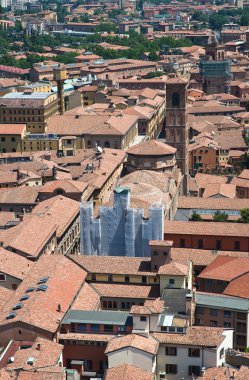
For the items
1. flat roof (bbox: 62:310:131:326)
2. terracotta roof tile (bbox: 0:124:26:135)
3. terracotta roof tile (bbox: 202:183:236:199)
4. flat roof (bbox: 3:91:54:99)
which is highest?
flat roof (bbox: 3:91:54:99)

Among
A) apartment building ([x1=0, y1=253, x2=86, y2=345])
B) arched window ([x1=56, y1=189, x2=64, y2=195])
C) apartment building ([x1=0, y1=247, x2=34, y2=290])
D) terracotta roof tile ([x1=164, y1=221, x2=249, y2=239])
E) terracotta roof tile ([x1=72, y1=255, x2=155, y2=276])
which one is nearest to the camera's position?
apartment building ([x1=0, y1=253, x2=86, y2=345])

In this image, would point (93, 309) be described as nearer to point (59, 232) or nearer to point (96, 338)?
point (96, 338)

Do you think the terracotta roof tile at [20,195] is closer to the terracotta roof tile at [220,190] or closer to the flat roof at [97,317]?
the terracotta roof tile at [220,190]

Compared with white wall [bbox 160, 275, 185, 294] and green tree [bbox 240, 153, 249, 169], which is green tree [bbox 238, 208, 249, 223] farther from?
green tree [bbox 240, 153, 249, 169]

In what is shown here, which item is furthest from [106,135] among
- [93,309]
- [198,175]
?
[93,309]

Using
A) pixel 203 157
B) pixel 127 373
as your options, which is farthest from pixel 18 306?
pixel 203 157

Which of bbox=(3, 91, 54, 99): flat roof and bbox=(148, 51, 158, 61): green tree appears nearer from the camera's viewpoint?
bbox=(3, 91, 54, 99): flat roof

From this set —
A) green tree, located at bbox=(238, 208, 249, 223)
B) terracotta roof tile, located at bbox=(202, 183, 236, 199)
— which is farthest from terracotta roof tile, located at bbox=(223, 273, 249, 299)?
terracotta roof tile, located at bbox=(202, 183, 236, 199)

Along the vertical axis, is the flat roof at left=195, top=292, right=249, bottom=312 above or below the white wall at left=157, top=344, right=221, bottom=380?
above

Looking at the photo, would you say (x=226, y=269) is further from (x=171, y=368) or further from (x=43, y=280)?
(x=43, y=280)
